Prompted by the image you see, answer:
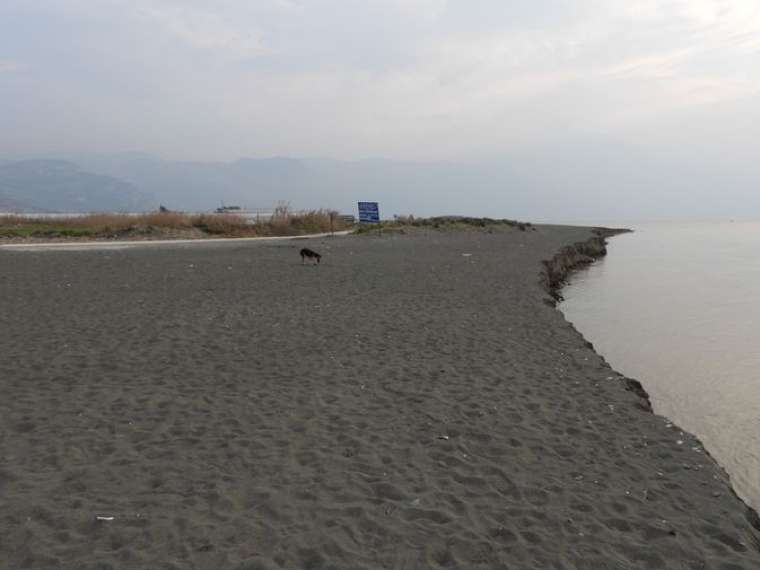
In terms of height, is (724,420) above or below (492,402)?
below

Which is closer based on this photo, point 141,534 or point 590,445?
point 141,534

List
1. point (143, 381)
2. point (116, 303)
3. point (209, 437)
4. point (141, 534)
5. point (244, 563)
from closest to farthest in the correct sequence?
point (244, 563)
point (141, 534)
point (209, 437)
point (143, 381)
point (116, 303)

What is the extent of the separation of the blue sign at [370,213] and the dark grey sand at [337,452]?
40357 mm

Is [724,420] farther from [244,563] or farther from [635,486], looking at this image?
[244,563]

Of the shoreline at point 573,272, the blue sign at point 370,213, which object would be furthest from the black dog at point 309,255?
the blue sign at point 370,213

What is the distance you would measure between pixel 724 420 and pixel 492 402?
4.34 meters

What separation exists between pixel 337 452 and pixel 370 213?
4800 cm

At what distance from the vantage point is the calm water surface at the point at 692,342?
8.95 m

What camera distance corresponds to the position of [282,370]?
9438mm

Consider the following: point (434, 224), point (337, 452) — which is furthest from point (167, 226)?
point (337, 452)

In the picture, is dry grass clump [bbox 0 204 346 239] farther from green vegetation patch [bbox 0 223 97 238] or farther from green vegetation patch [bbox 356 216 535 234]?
green vegetation patch [bbox 356 216 535 234]

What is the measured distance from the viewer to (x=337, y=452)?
20.7ft

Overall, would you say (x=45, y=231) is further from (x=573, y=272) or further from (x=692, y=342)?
(x=692, y=342)

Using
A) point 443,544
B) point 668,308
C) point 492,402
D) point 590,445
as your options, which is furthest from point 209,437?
point 668,308
